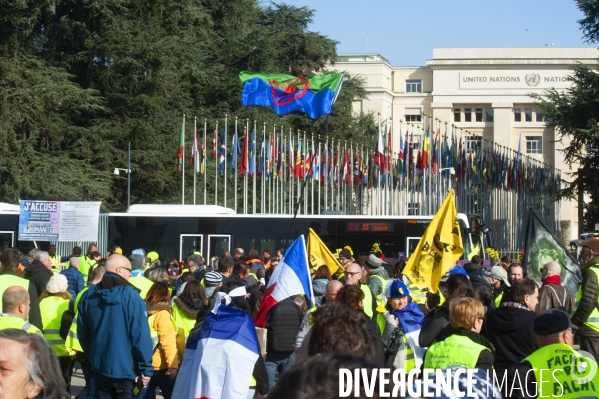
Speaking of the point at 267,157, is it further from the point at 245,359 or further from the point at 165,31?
the point at 245,359

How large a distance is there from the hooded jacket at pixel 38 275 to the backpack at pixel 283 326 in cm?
356

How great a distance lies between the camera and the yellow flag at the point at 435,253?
11.3 m

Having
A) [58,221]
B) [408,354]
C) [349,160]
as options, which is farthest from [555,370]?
[349,160]

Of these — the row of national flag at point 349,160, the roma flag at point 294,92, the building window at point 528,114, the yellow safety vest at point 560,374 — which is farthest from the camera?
the building window at point 528,114

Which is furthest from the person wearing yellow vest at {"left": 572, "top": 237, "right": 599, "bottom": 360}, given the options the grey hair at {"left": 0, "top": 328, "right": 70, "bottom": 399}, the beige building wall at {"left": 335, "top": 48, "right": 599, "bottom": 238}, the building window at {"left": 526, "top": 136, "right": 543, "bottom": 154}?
the building window at {"left": 526, "top": 136, "right": 543, "bottom": 154}

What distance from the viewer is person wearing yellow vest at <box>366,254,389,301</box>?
1050 cm

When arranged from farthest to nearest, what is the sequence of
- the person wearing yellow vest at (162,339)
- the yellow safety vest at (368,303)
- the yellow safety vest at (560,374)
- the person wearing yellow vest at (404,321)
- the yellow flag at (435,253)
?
the yellow flag at (435,253) < the yellow safety vest at (368,303) < the person wearing yellow vest at (162,339) < the person wearing yellow vest at (404,321) < the yellow safety vest at (560,374)

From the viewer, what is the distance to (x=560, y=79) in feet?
271

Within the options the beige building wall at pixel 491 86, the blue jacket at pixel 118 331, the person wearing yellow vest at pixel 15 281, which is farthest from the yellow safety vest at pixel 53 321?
the beige building wall at pixel 491 86

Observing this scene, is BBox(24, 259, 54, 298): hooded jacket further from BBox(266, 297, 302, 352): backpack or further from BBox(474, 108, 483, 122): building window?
BBox(474, 108, 483, 122): building window

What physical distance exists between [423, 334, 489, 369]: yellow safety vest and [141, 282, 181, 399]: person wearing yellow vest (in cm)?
290

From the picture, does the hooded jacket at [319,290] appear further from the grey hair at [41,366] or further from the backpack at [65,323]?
the grey hair at [41,366]

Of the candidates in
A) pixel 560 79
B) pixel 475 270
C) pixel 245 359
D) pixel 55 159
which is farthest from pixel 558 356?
pixel 560 79

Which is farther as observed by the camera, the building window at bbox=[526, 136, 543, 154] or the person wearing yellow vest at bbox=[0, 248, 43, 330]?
the building window at bbox=[526, 136, 543, 154]
